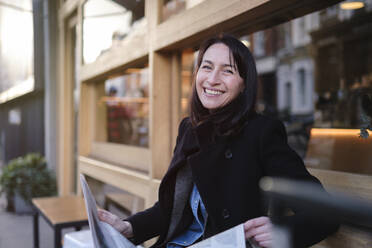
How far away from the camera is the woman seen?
1.39m

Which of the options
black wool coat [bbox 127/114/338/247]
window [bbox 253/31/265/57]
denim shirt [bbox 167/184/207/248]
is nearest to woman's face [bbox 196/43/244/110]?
black wool coat [bbox 127/114/338/247]

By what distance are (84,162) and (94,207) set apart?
344cm

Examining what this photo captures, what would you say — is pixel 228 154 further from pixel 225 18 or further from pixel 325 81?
pixel 325 81

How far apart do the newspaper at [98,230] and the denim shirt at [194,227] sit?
0.23 m

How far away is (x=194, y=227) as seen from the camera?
168 cm

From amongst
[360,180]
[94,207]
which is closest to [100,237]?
[94,207]

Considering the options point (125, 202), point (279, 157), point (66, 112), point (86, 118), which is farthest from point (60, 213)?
point (66, 112)

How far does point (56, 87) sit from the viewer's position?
656 centimetres

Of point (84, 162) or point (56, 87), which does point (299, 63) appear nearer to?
point (56, 87)

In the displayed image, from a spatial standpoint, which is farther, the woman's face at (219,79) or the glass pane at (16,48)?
the glass pane at (16,48)

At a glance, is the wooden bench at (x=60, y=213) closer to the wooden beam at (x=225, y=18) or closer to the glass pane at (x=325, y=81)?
the wooden beam at (x=225, y=18)

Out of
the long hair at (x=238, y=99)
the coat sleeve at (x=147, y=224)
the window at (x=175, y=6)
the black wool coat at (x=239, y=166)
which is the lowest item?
the coat sleeve at (x=147, y=224)

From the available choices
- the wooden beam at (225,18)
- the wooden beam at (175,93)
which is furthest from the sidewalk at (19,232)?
the wooden beam at (225,18)

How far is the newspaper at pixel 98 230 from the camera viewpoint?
1.40 meters
